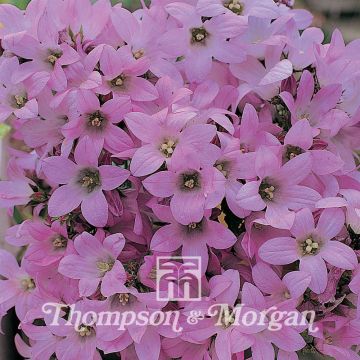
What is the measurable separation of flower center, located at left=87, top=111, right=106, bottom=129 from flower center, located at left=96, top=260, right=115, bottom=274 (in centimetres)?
11

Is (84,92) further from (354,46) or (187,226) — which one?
(354,46)

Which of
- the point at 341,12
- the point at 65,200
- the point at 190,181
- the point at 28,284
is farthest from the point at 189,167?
the point at 341,12

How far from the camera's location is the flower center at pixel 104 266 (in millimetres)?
565

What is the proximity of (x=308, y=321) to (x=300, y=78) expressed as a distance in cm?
21

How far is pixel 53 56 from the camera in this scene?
586 mm

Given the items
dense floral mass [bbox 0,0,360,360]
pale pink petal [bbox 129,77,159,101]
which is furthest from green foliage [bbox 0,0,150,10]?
pale pink petal [bbox 129,77,159,101]

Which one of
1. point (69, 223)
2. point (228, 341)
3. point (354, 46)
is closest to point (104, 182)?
point (69, 223)

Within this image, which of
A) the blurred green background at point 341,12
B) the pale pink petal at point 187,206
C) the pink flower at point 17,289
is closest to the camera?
the pale pink petal at point 187,206

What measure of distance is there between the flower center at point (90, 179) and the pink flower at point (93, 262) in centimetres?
4

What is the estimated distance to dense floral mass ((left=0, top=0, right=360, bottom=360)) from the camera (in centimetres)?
55

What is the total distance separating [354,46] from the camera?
63cm

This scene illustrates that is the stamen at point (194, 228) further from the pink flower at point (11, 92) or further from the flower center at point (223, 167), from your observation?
the pink flower at point (11, 92)

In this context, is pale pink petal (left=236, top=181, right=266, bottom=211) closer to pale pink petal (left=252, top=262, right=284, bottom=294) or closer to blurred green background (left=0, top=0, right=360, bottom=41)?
pale pink petal (left=252, top=262, right=284, bottom=294)

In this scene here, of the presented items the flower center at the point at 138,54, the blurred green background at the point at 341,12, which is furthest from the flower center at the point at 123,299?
the blurred green background at the point at 341,12
